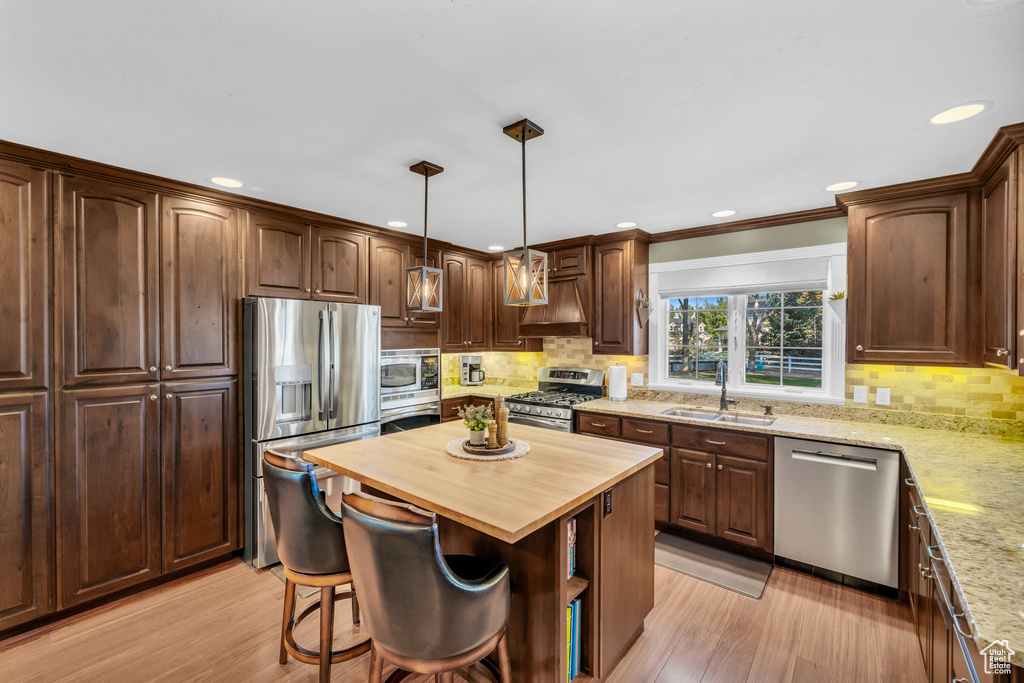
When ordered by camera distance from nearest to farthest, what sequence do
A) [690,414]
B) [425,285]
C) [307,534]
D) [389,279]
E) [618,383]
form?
[307,534]
[425,285]
[690,414]
[389,279]
[618,383]

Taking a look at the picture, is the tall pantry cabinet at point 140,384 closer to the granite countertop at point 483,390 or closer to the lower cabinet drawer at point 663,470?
the granite countertop at point 483,390

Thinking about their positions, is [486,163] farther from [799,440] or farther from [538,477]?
[799,440]

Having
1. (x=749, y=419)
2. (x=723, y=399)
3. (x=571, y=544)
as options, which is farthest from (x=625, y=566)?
(x=723, y=399)

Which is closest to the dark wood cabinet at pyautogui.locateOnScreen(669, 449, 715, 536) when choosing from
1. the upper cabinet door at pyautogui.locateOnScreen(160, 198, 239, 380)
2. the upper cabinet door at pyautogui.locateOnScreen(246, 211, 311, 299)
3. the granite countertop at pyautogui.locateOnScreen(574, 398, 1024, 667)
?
the granite countertop at pyautogui.locateOnScreen(574, 398, 1024, 667)

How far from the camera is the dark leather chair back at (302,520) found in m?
1.73

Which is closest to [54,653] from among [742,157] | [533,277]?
[533,277]

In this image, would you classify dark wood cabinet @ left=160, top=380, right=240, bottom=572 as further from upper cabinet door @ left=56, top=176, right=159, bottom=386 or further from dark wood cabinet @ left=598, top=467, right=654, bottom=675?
dark wood cabinet @ left=598, top=467, right=654, bottom=675

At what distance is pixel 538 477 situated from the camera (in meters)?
1.83

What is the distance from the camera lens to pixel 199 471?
282 centimetres

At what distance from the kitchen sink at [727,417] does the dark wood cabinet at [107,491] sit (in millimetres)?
3435

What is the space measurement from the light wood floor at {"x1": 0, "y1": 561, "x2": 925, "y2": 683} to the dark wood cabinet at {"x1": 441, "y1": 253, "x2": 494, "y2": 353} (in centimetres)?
255

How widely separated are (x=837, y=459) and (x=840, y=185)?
1643mm

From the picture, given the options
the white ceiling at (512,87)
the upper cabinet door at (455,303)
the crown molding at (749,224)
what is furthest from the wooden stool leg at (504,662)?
the crown molding at (749,224)

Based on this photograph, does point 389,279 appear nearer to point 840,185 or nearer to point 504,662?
point 504,662
